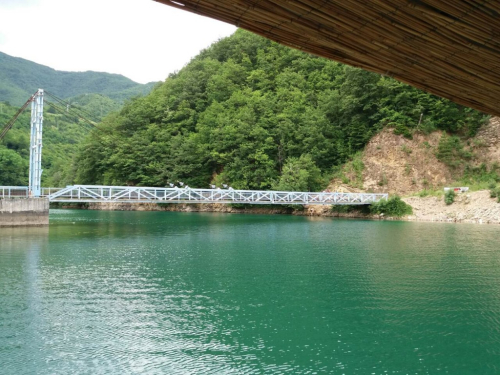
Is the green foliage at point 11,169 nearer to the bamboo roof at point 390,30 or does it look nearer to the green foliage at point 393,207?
the green foliage at point 393,207

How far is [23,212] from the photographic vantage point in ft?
82.7

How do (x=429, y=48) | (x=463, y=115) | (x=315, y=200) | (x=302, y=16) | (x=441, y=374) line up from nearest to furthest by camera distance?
1. (x=302, y=16)
2. (x=429, y=48)
3. (x=441, y=374)
4. (x=315, y=200)
5. (x=463, y=115)

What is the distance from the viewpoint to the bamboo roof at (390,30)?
173cm

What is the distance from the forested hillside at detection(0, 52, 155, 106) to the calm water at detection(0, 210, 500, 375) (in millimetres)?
143772

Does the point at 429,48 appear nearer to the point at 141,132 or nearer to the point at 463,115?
the point at 463,115

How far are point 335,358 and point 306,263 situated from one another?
7866 mm

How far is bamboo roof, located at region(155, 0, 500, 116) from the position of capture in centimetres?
173

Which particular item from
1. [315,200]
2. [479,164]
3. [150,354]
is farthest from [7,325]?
[479,164]

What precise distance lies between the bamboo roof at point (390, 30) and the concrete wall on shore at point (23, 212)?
26.4 metres

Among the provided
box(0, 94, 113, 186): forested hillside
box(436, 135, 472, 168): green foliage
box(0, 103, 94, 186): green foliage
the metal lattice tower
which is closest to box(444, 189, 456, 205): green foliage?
box(436, 135, 472, 168): green foliage

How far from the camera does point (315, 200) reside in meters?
37.8

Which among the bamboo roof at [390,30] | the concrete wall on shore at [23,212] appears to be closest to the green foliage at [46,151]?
the concrete wall on shore at [23,212]

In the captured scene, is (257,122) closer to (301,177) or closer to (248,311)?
(301,177)

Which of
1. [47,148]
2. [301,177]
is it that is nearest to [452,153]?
[301,177]
